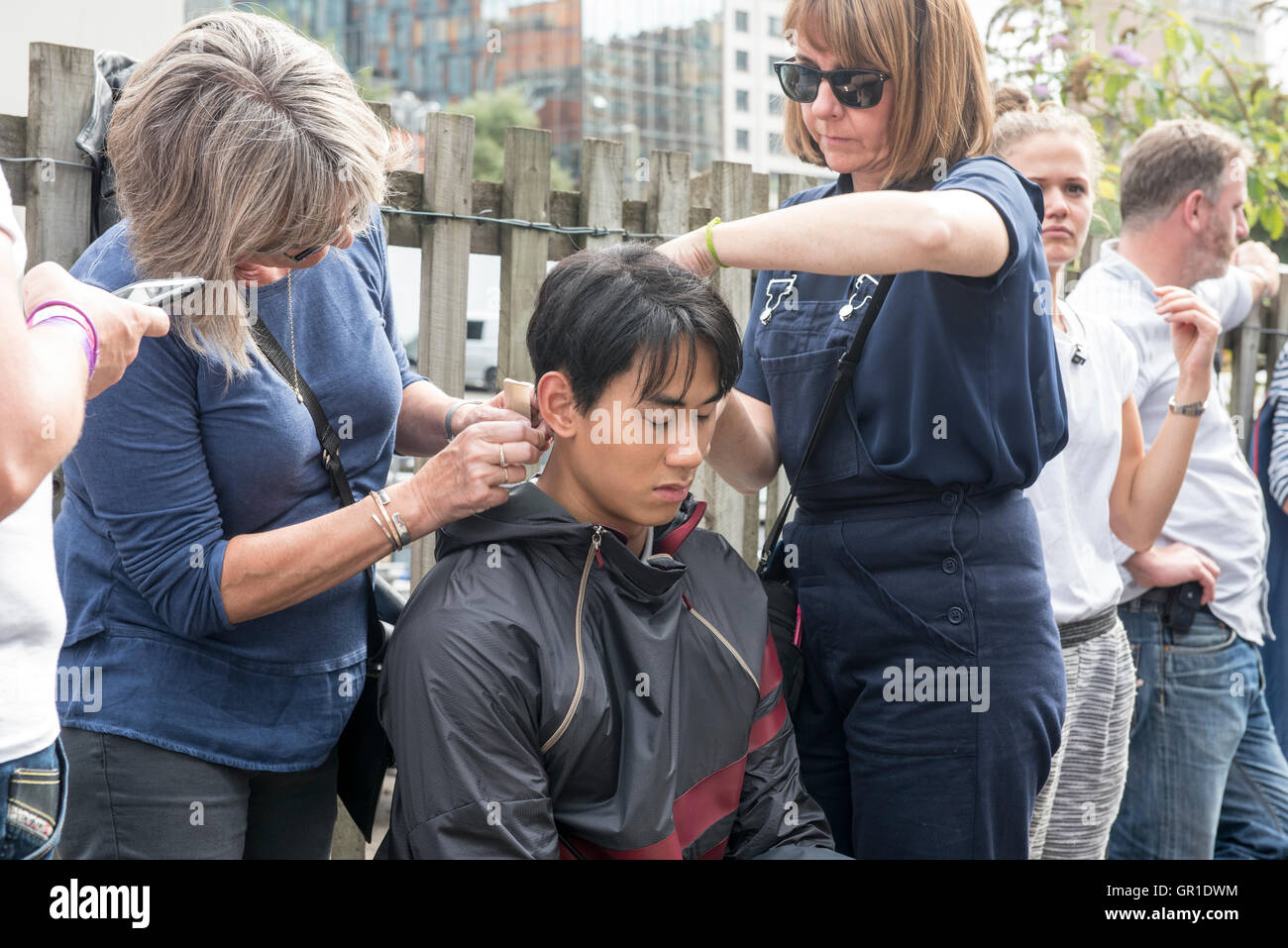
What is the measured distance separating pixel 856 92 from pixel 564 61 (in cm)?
8360

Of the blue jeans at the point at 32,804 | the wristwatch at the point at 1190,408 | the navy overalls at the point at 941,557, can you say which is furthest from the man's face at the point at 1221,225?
the blue jeans at the point at 32,804

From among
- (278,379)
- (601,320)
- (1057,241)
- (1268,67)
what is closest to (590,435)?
(601,320)

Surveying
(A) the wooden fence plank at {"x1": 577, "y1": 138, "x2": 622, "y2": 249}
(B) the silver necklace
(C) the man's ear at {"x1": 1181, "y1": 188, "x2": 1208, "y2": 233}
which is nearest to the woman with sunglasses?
(B) the silver necklace

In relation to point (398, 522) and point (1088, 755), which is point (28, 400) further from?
point (1088, 755)

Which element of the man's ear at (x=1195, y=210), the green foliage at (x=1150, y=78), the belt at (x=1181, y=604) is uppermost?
the green foliage at (x=1150, y=78)

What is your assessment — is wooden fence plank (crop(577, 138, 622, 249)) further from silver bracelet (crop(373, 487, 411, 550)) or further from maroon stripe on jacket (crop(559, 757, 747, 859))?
maroon stripe on jacket (crop(559, 757, 747, 859))

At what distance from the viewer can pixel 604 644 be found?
84.7 inches

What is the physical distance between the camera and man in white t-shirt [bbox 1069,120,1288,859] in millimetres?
3318

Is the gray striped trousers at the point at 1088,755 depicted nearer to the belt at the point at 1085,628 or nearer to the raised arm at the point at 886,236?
the belt at the point at 1085,628

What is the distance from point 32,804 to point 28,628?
0.23 meters

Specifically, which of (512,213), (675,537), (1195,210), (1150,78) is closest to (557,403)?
(675,537)

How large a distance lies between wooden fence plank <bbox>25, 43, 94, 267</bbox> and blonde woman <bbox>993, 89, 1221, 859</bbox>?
2.17m

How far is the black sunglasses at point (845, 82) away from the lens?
2.11 meters

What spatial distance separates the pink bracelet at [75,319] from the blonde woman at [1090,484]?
6.55 feet
